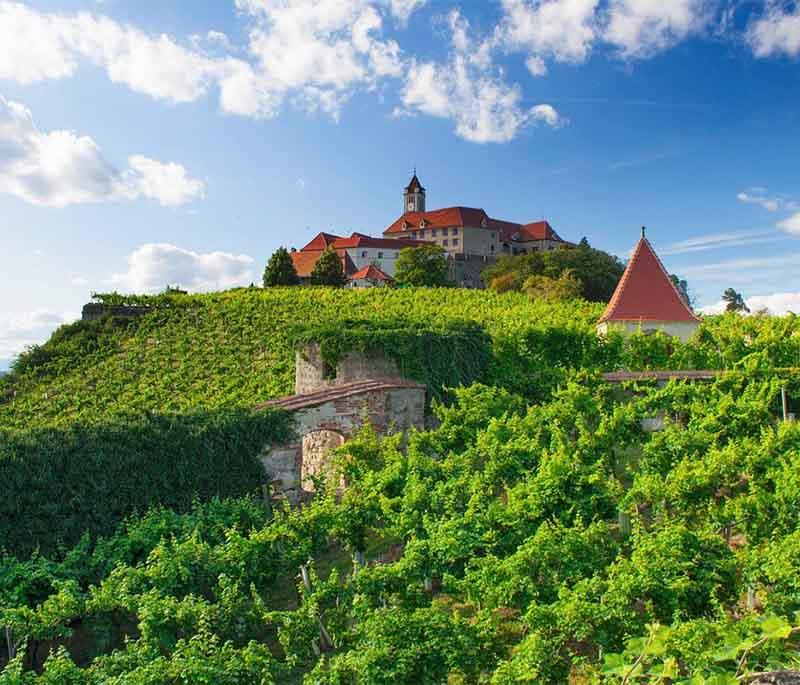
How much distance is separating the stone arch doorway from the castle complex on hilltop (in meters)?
53.8

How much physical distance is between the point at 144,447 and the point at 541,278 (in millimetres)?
38271

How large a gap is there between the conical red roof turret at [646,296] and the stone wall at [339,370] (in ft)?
40.9

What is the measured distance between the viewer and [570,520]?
9422mm

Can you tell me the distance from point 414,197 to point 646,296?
7595cm

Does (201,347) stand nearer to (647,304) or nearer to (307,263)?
(647,304)

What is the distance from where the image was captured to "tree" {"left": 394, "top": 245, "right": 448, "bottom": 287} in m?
58.0

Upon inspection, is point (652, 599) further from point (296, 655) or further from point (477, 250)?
point (477, 250)

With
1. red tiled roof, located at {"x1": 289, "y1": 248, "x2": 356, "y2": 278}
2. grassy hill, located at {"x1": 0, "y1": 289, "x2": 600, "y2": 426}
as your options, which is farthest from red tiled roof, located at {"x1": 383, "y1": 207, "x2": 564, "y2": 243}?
grassy hill, located at {"x1": 0, "y1": 289, "x2": 600, "y2": 426}

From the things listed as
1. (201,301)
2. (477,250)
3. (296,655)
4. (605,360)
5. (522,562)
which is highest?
(477,250)

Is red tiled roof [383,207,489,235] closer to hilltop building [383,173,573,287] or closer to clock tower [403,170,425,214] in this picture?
hilltop building [383,173,573,287]

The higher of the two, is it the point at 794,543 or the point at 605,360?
the point at 605,360

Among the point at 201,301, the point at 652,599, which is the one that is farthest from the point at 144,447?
the point at 201,301

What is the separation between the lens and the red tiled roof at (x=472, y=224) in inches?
3233

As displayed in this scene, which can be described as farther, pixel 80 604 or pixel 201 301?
pixel 201 301
